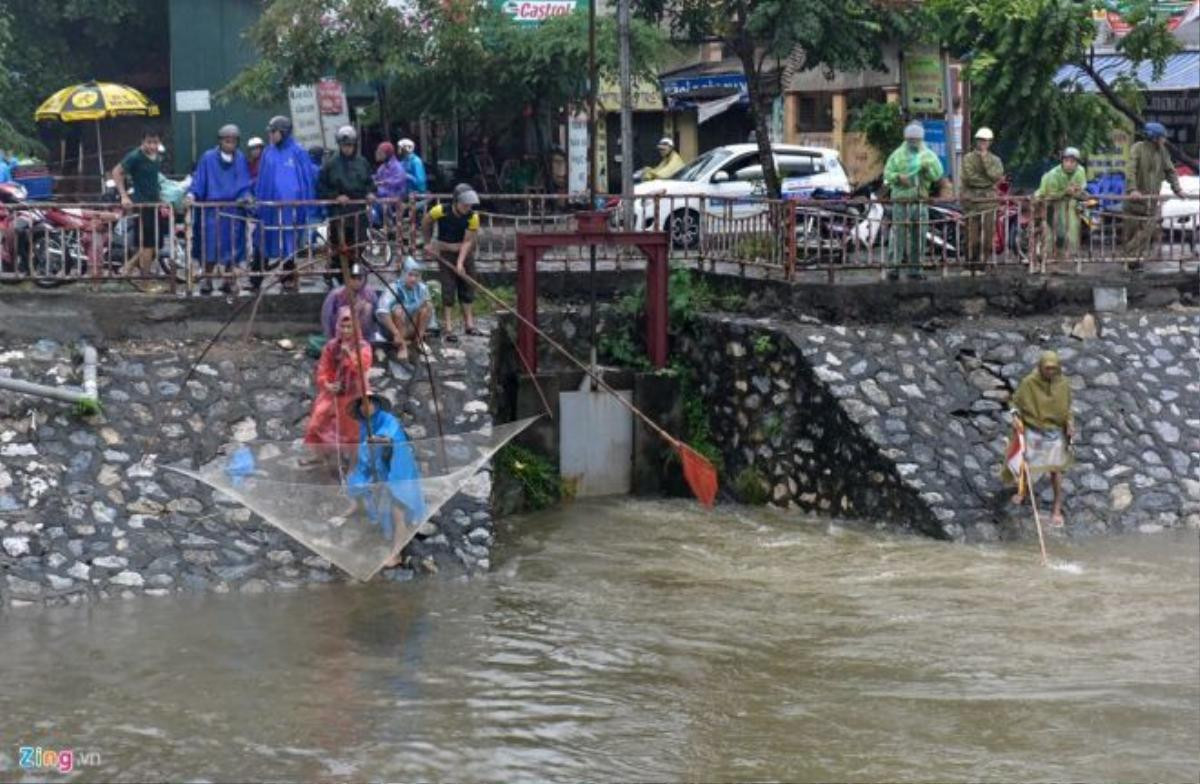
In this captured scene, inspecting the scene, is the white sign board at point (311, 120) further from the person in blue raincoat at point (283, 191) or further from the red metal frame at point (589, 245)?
the red metal frame at point (589, 245)

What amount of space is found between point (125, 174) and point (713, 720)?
8.45 metres

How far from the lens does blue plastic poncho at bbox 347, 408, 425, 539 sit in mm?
13492

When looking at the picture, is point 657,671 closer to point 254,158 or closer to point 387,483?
point 387,483

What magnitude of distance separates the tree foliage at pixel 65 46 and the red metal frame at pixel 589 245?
13916 millimetres

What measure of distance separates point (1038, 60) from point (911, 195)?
6180 mm

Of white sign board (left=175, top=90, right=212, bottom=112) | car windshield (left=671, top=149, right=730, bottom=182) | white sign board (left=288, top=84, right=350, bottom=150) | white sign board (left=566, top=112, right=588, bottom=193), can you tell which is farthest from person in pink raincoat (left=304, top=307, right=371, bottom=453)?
white sign board (left=175, top=90, right=212, bottom=112)

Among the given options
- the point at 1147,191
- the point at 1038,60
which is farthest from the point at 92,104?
the point at 1147,191

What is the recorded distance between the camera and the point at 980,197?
18.7m

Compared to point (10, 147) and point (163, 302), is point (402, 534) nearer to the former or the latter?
point (163, 302)

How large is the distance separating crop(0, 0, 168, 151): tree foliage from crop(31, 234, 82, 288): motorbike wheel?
13202 millimetres

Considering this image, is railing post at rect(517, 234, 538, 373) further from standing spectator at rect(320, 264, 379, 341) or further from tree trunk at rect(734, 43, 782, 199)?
tree trunk at rect(734, 43, 782, 199)

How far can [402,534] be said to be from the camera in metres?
13.7

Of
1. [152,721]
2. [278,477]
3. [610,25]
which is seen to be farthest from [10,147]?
[152,721]

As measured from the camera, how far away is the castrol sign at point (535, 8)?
26.3 meters
